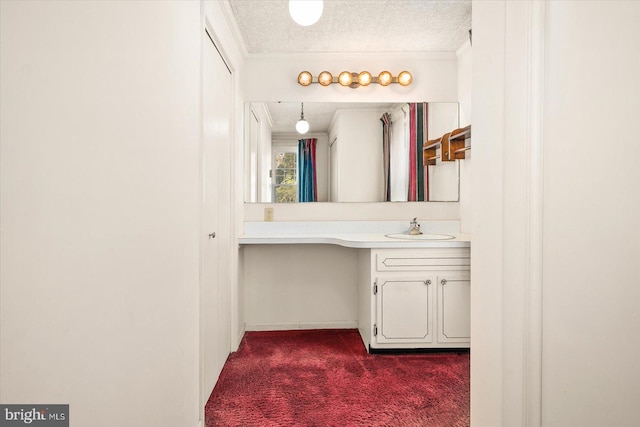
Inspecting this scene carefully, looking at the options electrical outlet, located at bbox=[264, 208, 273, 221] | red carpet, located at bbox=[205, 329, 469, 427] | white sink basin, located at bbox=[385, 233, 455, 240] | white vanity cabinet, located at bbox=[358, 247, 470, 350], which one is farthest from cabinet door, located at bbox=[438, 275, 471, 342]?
electrical outlet, located at bbox=[264, 208, 273, 221]

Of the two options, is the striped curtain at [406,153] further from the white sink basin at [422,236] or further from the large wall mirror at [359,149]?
the white sink basin at [422,236]

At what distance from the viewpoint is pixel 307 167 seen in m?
3.44

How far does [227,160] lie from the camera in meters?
2.78

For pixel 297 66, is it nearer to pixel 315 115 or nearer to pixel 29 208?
pixel 315 115

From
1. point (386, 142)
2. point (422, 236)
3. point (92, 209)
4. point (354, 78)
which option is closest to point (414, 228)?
point (422, 236)

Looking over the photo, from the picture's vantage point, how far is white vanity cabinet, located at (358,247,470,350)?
2863 millimetres

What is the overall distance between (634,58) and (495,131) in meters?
0.46

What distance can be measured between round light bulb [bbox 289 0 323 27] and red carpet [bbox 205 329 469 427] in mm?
2014

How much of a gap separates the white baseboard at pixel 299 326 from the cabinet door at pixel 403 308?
0.69 m

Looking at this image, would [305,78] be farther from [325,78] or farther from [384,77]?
[384,77]

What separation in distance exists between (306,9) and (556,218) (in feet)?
5.40

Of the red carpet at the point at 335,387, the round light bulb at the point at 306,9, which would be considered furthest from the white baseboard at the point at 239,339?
the round light bulb at the point at 306,9

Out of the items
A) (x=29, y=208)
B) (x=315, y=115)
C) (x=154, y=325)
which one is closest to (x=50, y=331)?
(x=29, y=208)

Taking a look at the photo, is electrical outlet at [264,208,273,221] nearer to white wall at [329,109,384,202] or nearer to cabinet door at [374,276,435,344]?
white wall at [329,109,384,202]
